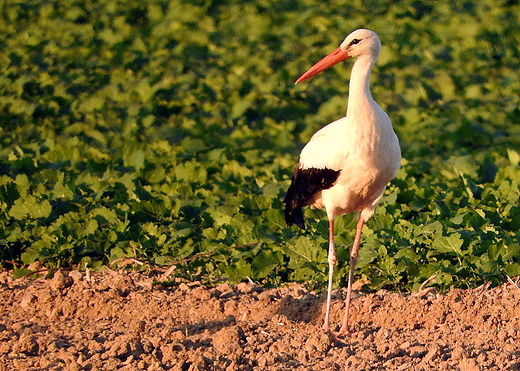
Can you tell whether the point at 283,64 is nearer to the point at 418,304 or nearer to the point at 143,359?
the point at 418,304

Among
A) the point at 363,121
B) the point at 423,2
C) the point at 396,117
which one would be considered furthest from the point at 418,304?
the point at 423,2

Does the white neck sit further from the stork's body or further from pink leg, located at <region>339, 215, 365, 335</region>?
pink leg, located at <region>339, 215, 365, 335</region>

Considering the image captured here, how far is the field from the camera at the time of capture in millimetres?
6473

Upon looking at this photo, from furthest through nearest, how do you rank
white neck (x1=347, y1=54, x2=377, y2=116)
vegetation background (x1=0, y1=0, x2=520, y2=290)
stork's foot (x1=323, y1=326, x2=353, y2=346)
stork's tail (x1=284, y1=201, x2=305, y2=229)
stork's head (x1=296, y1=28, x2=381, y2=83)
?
vegetation background (x1=0, y1=0, x2=520, y2=290) < stork's tail (x1=284, y1=201, x2=305, y2=229) < stork's head (x1=296, y1=28, x2=381, y2=83) < white neck (x1=347, y1=54, x2=377, y2=116) < stork's foot (x1=323, y1=326, x2=353, y2=346)

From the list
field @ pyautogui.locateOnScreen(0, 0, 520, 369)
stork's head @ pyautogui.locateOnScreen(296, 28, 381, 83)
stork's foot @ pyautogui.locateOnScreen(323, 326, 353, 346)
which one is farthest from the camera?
field @ pyautogui.locateOnScreen(0, 0, 520, 369)

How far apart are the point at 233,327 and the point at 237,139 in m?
6.03

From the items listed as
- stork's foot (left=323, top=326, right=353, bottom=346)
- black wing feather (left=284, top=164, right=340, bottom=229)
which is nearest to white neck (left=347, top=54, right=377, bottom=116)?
black wing feather (left=284, top=164, right=340, bottom=229)

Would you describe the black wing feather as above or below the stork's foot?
above

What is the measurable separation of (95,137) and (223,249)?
4.89m

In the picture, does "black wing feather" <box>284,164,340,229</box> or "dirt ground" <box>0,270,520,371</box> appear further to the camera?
"black wing feather" <box>284,164,340,229</box>

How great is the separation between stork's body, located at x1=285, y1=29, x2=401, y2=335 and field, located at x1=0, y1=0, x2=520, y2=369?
1.70ft

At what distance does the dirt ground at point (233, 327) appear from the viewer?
4730 mm

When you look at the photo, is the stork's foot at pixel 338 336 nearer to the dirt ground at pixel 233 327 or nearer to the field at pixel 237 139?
the dirt ground at pixel 233 327

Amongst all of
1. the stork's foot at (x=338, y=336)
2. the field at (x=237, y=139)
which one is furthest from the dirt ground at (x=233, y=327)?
the field at (x=237, y=139)
